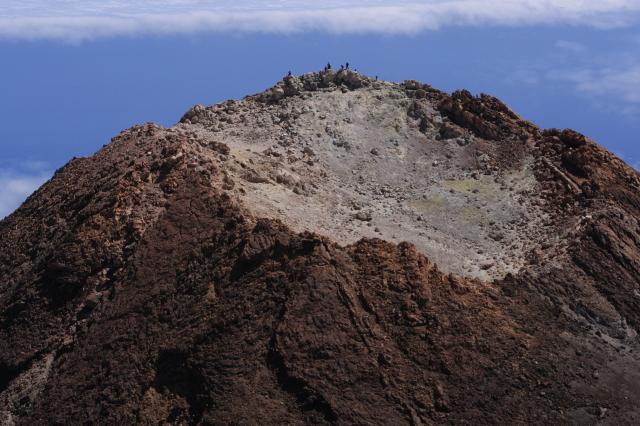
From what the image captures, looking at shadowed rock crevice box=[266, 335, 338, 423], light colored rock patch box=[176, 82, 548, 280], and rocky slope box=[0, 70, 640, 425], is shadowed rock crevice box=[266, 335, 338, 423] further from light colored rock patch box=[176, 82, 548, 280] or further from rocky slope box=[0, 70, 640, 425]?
light colored rock patch box=[176, 82, 548, 280]

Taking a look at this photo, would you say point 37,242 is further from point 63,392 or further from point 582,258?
point 582,258

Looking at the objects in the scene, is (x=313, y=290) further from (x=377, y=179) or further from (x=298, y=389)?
(x=377, y=179)

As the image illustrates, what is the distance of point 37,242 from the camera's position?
4284 centimetres

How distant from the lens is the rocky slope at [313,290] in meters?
34.8

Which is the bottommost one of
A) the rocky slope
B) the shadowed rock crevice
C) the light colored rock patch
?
the shadowed rock crevice

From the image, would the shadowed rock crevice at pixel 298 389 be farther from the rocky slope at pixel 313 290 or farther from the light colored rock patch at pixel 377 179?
the light colored rock patch at pixel 377 179

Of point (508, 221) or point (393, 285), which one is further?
point (508, 221)

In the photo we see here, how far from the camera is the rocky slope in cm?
3478

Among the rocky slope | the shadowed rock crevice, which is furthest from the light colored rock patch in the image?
the shadowed rock crevice

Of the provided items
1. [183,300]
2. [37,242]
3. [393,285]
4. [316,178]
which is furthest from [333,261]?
[37,242]

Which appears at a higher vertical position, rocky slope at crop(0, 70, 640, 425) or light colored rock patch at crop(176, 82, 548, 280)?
light colored rock patch at crop(176, 82, 548, 280)

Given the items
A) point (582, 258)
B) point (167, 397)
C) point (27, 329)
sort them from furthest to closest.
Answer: point (582, 258)
point (27, 329)
point (167, 397)

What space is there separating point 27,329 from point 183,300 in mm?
6746

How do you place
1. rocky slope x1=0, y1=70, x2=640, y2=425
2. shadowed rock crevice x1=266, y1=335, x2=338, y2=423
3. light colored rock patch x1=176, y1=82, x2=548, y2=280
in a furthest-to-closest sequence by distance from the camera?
light colored rock patch x1=176, y1=82, x2=548, y2=280 → rocky slope x1=0, y1=70, x2=640, y2=425 → shadowed rock crevice x1=266, y1=335, x2=338, y2=423
